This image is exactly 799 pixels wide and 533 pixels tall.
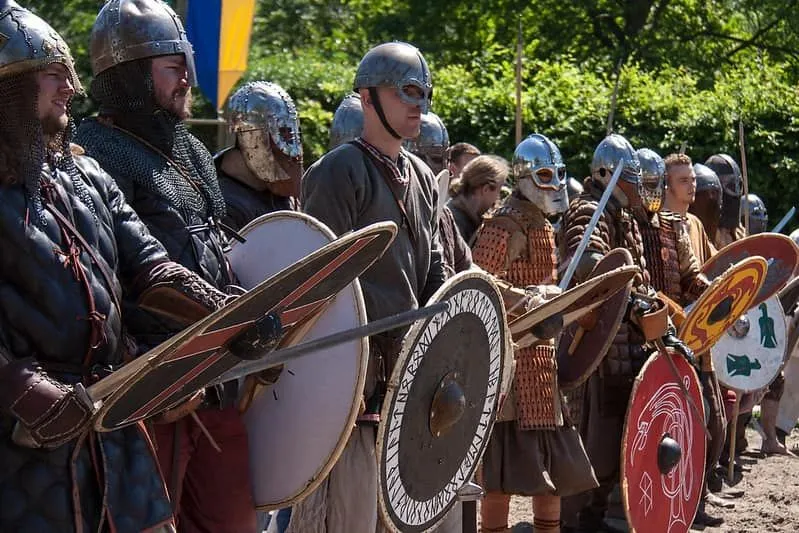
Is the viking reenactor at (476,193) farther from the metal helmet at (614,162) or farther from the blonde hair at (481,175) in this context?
the metal helmet at (614,162)

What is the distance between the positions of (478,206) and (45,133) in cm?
331

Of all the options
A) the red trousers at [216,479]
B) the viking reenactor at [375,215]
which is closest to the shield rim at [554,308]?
the viking reenactor at [375,215]

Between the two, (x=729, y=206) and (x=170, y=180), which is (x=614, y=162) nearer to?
(x=729, y=206)

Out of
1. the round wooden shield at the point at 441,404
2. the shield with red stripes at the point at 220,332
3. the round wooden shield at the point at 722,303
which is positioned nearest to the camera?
the shield with red stripes at the point at 220,332

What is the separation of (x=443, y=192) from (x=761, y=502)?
11.0 ft

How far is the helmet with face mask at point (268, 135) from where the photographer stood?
15.9 feet

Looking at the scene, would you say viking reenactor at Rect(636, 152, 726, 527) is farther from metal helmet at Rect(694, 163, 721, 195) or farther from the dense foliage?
the dense foliage

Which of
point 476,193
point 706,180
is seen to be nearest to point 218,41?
point 476,193

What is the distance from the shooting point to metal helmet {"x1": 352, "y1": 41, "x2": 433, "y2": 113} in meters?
4.52

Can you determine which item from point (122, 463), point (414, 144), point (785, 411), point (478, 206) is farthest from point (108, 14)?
point (785, 411)

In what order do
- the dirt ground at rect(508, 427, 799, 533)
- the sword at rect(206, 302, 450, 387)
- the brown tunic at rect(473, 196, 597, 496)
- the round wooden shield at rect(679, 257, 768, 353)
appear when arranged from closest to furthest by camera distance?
1. the sword at rect(206, 302, 450, 387)
2. the brown tunic at rect(473, 196, 597, 496)
3. the round wooden shield at rect(679, 257, 768, 353)
4. the dirt ground at rect(508, 427, 799, 533)

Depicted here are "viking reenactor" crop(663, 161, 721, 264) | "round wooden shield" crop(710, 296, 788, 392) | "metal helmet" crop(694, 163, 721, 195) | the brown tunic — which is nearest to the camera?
the brown tunic

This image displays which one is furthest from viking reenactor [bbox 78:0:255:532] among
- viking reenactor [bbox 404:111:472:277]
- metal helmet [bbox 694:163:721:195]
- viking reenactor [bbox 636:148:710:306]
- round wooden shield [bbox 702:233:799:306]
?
metal helmet [bbox 694:163:721:195]

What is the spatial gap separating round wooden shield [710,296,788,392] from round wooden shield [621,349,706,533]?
1.23 meters
